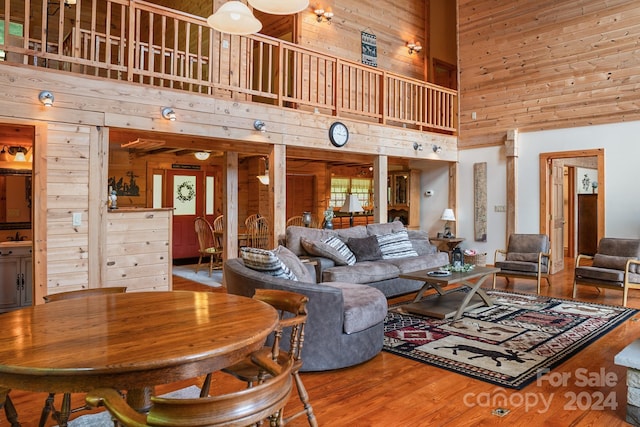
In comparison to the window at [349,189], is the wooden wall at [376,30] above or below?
above

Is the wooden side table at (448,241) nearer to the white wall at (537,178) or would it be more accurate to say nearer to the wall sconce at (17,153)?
the white wall at (537,178)

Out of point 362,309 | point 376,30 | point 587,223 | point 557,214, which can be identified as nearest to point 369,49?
point 376,30

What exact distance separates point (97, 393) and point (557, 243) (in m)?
8.53

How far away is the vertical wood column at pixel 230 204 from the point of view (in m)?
7.08

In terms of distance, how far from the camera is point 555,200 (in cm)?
820

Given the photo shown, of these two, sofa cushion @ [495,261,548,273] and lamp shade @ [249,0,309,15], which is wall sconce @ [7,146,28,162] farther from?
sofa cushion @ [495,261,548,273]

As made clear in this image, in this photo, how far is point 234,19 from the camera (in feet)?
10.3

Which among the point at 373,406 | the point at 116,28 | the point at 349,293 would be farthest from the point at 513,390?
the point at 116,28

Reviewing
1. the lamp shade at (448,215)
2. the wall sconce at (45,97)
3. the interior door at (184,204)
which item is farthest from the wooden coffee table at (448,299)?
the interior door at (184,204)

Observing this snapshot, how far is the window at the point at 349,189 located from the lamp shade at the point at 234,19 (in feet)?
27.5

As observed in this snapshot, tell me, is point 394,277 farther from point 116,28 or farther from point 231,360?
point 116,28

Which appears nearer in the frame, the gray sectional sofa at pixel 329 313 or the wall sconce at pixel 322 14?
the gray sectional sofa at pixel 329 313

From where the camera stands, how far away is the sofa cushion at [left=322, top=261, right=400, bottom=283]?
16.8 feet

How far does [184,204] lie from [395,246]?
5604 millimetres
